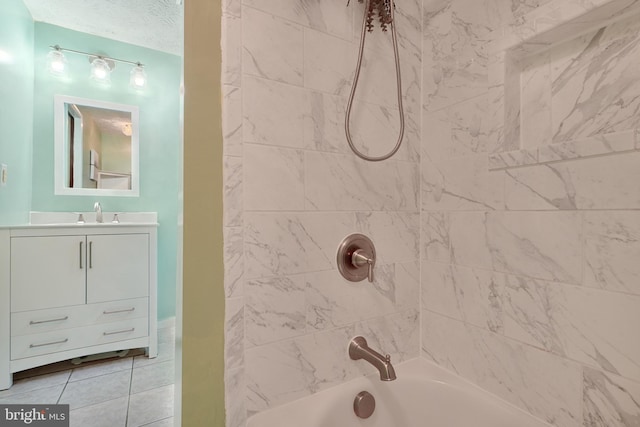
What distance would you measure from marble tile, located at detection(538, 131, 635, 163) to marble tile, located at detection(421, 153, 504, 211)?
0.15 metres

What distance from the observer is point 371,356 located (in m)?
1.03

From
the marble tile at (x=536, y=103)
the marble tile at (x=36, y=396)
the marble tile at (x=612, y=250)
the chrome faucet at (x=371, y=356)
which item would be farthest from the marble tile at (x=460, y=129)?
the marble tile at (x=36, y=396)

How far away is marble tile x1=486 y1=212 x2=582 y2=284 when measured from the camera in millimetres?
855

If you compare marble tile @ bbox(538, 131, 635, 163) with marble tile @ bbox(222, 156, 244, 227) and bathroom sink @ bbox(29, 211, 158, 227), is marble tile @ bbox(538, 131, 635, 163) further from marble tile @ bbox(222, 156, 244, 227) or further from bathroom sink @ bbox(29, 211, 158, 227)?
bathroom sink @ bbox(29, 211, 158, 227)

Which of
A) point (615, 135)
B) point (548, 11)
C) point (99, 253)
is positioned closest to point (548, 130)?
point (615, 135)

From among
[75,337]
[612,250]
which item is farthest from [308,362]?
[75,337]

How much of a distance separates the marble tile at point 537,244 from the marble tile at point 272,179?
0.68m

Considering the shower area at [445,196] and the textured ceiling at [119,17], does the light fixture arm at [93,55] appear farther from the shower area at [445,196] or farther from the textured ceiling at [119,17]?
the shower area at [445,196]

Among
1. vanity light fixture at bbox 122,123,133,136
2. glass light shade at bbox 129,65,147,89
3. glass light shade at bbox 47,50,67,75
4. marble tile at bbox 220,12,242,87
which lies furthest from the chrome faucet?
glass light shade at bbox 47,50,67,75

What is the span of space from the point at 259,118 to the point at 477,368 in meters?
1.15

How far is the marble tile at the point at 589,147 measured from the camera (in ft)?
2.45

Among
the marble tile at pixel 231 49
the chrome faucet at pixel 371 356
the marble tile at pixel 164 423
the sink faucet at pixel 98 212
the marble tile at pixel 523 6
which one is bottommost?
the marble tile at pixel 164 423

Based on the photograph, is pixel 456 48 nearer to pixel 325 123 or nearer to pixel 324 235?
pixel 325 123

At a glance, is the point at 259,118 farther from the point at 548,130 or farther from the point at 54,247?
the point at 54,247
